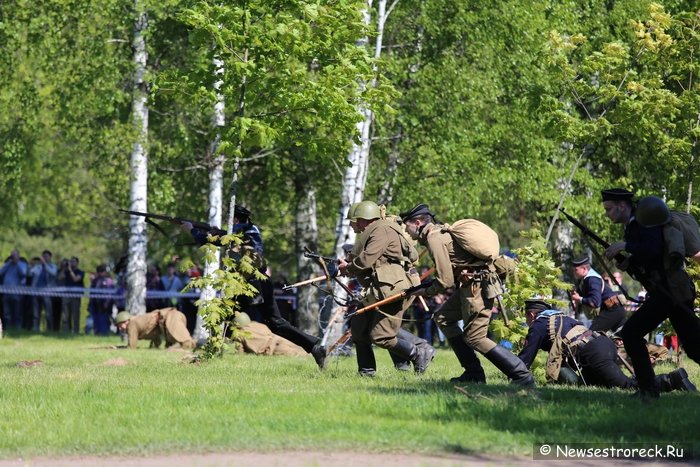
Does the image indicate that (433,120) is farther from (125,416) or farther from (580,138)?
(125,416)

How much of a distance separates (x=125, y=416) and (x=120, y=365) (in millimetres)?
6415

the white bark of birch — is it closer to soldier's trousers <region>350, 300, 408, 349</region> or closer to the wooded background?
the wooded background

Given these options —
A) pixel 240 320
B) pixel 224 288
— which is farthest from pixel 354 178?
pixel 224 288

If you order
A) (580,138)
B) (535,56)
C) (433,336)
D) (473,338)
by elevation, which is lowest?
(433,336)

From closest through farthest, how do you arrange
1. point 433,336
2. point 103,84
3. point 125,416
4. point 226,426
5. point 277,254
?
point 226,426
point 125,416
point 103,84
point 433,336
point 277,254

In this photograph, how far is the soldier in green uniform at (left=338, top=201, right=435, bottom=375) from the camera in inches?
540

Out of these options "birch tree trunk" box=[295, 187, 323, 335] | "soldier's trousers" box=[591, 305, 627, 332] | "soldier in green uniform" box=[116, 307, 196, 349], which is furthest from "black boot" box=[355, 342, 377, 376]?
"birch tree trunk" box=[295, 187, 323, 335]

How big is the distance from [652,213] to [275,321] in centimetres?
712

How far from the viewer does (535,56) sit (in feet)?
91.7

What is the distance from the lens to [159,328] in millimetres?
23016

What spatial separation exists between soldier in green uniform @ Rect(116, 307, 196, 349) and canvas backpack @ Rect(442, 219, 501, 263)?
10818mm

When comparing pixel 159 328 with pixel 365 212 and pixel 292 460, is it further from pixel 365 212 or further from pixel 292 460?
pixel 292 460

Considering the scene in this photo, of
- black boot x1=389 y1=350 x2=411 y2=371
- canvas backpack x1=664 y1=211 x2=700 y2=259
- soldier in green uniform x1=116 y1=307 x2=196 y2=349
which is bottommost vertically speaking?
soldier in green uniform x1=116 y1=307 x2=196 y2=349

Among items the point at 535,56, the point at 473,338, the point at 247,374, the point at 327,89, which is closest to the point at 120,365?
the point at 247,374
